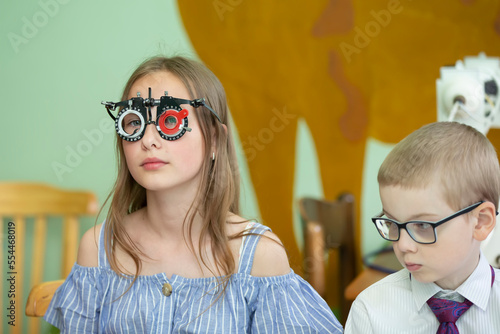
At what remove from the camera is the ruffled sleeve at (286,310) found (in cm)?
135

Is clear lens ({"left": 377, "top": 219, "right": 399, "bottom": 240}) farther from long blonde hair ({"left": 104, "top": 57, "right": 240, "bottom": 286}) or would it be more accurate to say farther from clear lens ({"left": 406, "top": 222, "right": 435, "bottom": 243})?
long blonde hair ({"left": 104, "top": 57, "right": 240, "bottom": 286})

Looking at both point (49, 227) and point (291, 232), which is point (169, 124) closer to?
point (49, 227)

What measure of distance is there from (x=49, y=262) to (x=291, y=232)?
1063 mm

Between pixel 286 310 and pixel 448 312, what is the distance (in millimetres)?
390

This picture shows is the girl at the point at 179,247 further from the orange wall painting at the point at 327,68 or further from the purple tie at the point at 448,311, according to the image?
the orange wall painting at the point at 327,68

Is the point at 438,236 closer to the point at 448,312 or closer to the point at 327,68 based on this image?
the point at 448,312

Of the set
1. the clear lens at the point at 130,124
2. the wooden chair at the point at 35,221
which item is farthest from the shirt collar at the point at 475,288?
the wooden chair at the point at 35,221

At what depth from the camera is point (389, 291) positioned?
3.95ft

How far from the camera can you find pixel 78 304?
1447 mm

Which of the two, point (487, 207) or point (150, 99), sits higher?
point (150, 99)

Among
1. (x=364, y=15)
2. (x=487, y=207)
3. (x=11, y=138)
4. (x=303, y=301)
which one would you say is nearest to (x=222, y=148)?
(x=303, y=301)

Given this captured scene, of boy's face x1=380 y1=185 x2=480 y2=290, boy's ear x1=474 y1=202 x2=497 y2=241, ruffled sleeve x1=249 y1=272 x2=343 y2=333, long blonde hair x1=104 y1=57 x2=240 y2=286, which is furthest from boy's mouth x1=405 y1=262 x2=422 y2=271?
long blonde hair x1=104 y1=57 x2=240 y2=286

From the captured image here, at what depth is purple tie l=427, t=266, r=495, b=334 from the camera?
1.10 meters

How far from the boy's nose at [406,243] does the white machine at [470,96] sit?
0.83m
